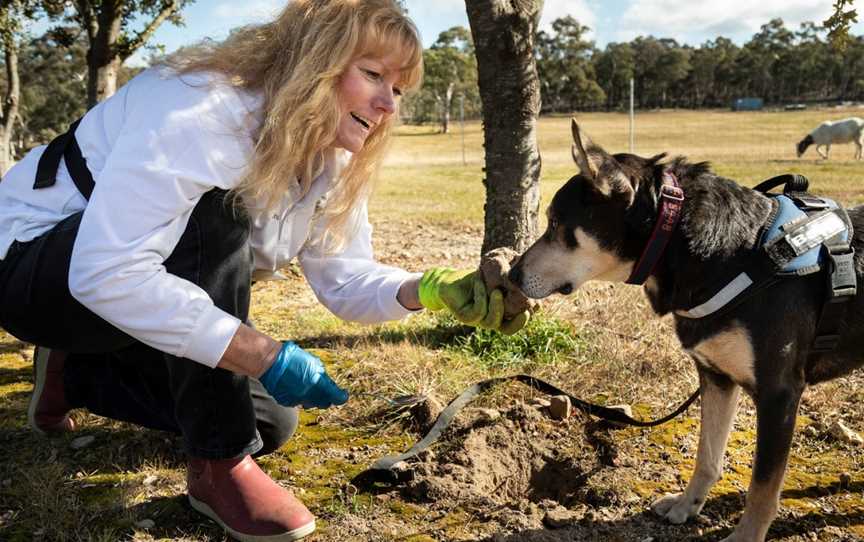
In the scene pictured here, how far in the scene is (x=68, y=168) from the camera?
2.71 m

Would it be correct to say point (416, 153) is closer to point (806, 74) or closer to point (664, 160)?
point (664, 160)

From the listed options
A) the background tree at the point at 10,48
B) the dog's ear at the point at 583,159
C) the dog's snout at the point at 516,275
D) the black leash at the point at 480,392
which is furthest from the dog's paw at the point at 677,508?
the background tree at the point at 10,48

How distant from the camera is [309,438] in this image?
11.5ft

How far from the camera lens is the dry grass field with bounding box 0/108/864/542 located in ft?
9.09

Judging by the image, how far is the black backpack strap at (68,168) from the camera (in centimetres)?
266

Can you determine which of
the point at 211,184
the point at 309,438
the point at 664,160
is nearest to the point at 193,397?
the point at 211,184

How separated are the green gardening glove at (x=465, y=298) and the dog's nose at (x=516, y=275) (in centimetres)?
9

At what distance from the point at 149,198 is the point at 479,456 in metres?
1.90

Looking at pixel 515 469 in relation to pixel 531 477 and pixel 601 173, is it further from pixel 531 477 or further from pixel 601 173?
pixel 601 173

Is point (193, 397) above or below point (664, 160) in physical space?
below

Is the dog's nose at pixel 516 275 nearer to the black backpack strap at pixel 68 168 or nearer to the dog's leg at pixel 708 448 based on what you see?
the dog's leg at pixel 708 448

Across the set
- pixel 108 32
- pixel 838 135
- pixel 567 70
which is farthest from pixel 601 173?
pixel 567 70

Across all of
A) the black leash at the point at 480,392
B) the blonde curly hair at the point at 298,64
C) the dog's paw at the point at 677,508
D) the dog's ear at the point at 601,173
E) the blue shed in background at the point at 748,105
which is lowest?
the dog's paw at the point at 677,508

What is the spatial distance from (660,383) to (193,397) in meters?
2.73
